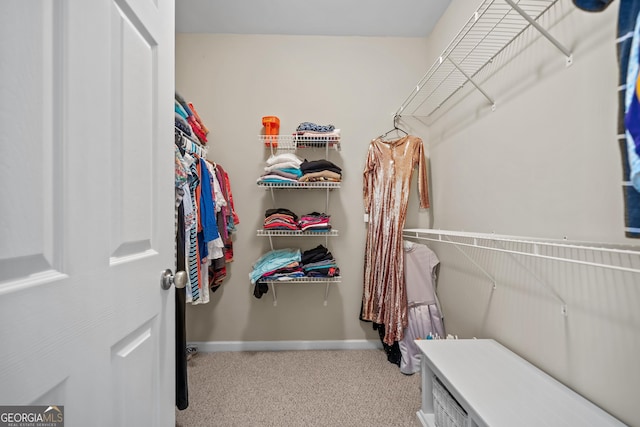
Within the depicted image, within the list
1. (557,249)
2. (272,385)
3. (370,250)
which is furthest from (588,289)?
(272,385)

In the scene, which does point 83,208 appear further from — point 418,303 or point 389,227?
point 418,303

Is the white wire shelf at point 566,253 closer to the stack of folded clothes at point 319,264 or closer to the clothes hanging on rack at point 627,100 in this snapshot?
the clothes hanging on rack at point 627,100

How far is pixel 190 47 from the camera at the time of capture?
2.24 metres

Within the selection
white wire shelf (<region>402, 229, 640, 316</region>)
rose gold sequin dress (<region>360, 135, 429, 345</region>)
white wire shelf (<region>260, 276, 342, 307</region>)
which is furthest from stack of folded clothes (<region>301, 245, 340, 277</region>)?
white wire shelf (<region>402, 229, 640, 316</region>)

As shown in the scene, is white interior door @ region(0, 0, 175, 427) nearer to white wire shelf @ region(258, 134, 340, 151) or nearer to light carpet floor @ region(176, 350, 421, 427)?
light carpet floor @ region(176, 350, 421, 427)

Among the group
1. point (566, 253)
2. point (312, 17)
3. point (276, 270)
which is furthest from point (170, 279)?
point (312, 17)

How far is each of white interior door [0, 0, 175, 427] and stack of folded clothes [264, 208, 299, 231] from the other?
1188 millimetres

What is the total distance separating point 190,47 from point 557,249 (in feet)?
9.47

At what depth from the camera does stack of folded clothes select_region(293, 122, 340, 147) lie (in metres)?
2.02

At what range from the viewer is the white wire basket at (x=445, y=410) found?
1.06m

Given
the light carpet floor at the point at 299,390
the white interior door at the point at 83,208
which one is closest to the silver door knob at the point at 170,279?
the white interior door at the point at 83,208

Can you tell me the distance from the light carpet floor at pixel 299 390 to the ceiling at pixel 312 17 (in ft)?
8.89

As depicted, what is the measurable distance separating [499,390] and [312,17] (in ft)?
8.48

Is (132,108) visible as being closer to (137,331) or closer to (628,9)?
(137,331)
